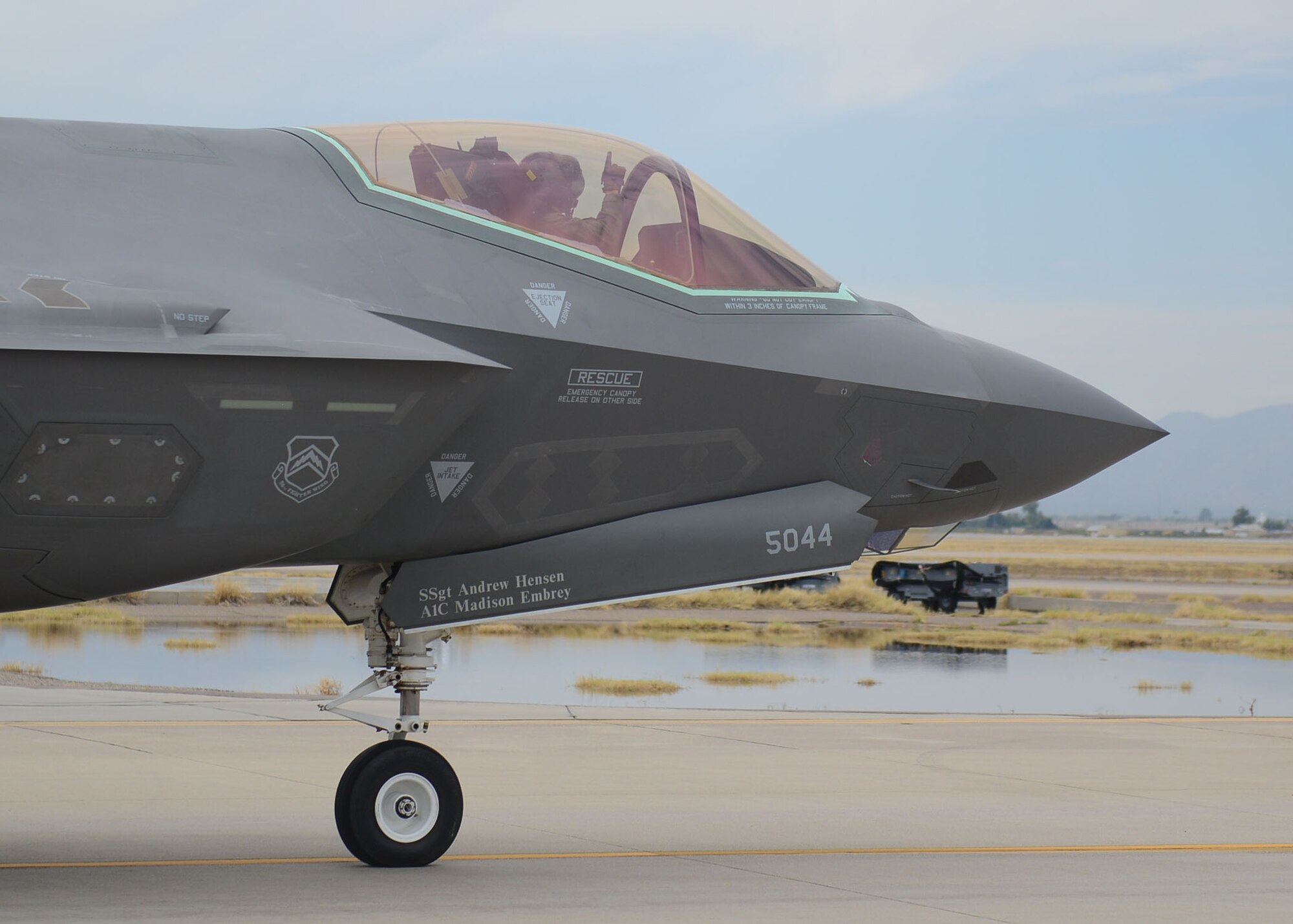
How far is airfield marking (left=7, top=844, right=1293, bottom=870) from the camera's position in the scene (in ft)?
28.0

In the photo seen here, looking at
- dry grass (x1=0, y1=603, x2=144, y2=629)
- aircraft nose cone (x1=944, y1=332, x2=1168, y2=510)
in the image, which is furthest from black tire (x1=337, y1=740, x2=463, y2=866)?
dry grass (x1=0, y1=603, x2=144, y2=629)

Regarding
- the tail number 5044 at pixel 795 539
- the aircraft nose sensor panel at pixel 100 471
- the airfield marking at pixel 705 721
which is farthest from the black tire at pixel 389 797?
the airfield marking at pixel 705 721

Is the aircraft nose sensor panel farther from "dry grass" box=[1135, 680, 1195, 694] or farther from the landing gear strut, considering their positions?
"dry grass" box=[1135, 680, 1195, 694]

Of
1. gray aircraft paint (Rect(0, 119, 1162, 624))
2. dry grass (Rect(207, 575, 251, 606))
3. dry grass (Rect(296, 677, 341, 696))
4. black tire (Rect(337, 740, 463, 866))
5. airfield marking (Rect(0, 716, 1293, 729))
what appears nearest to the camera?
gray aircraft paint (Rect(0, 119, 1162, 624))

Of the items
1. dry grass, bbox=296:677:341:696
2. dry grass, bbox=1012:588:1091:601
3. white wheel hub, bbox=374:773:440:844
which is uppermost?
dry grass, bbox=1012:588:1091:601

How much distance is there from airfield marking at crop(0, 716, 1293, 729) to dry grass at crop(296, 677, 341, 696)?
8.12 ft

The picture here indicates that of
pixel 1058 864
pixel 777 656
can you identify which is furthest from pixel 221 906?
pixel 777 656

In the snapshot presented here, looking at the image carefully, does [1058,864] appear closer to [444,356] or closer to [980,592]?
[444,356]

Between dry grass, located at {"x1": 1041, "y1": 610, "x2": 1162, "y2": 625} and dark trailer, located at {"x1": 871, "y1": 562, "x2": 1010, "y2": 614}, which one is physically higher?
dark trailer, located at {"x1": 871, "y1": 562, "x2": 1010, "y2": 614}

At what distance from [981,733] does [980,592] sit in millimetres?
23174

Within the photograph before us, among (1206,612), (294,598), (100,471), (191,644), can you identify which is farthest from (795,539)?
(1206,612)

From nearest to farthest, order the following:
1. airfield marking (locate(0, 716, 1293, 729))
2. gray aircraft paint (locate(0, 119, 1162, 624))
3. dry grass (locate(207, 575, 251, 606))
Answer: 1. gray aircraft paint (locate(0, 119, 1162, 624))
2. airfield marking (locate(0, 716, 1293, 729))
3. dry grass (locate(207, 575, 251, 606))

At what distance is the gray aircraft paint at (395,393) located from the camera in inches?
267

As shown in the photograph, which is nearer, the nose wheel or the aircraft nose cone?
the nose wheel
